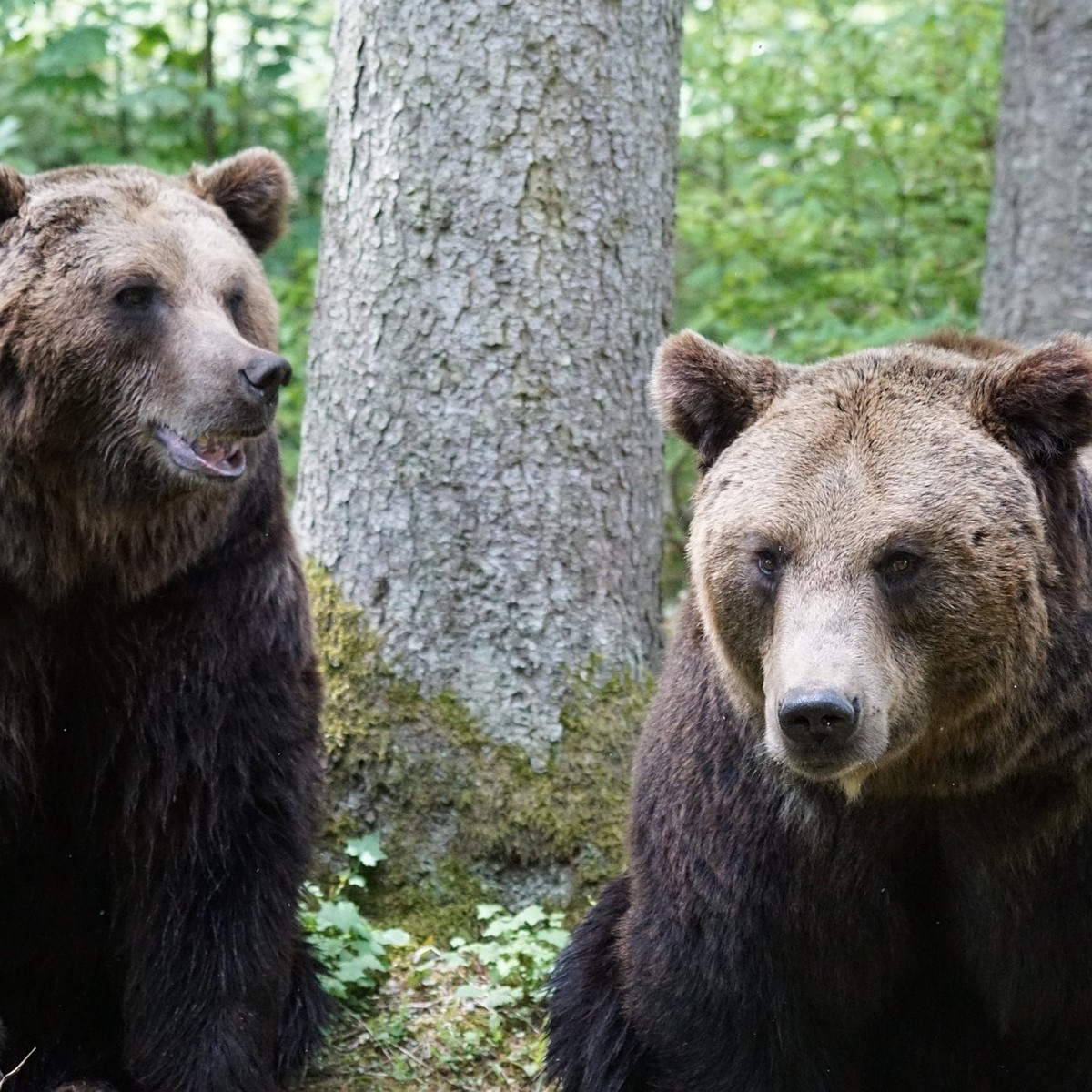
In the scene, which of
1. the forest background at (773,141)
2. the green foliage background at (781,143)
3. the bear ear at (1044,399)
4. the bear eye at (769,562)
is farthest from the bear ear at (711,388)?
the green foliage background at (781,143)

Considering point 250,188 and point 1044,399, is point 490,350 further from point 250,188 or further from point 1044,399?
point 1044,399

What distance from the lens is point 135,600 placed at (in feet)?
14.3

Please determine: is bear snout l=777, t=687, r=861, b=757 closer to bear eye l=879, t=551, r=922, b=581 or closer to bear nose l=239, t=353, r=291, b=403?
bear eye l=879, t=551, r=922, b=581

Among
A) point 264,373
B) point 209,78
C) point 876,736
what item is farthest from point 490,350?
point 209,78

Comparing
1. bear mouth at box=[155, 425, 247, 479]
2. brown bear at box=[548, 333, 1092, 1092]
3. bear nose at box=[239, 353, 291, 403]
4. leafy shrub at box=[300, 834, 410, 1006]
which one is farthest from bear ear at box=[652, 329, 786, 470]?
leafy shrub at box=[300, 834, 410, 1006]

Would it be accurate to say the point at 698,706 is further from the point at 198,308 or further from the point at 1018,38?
the point at 1018,38

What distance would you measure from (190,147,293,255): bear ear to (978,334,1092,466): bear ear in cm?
241

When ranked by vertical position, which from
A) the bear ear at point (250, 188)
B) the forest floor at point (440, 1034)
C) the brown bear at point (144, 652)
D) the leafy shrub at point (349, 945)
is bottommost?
the forest floor at point (440, 1034)

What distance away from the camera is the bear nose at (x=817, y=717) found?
322 cm

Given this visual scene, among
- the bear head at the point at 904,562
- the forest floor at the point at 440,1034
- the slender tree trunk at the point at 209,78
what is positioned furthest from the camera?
the slender tree trunk at the point at 209,78

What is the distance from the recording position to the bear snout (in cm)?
322

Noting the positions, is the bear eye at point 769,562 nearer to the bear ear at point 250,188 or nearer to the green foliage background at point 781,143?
the bear ear at point 250,188

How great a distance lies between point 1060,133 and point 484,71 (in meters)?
4.08

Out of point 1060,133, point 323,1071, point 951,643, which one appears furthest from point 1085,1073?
point 1060,133
